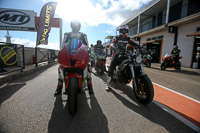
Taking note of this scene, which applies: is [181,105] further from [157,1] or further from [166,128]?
[157,1]

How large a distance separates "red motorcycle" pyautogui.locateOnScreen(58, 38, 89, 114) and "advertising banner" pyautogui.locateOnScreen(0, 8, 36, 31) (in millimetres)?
19871

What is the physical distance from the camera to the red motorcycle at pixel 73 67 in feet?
5.73

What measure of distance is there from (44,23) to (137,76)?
30.4ft

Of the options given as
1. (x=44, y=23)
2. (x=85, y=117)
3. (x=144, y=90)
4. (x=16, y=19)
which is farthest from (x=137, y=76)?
(x=16, y=19)

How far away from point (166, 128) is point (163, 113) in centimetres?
46

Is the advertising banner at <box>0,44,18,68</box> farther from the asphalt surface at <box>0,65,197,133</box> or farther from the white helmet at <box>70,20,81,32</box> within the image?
the white helmet at <box>70,20,81,32</box>

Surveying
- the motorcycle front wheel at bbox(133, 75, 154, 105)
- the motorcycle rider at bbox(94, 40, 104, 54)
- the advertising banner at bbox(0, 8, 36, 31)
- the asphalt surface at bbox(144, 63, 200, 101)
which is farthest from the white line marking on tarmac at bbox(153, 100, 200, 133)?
the advertising banner at bbox(0, 8, 36, 31)

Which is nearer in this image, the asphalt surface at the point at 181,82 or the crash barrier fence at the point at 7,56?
the asphalt surface at the point at 181,82

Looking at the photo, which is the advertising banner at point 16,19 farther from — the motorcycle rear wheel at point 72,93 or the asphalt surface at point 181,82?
the motorcycle rear wheel at point 72,93

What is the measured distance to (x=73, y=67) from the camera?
1.85 metres

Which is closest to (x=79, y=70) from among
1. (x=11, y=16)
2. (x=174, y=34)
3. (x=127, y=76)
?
(x=127, y=76)

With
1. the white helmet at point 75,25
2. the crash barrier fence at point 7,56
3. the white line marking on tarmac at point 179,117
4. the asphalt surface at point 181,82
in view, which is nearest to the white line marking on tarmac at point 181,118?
the white line marking on tarmac at point 179,117

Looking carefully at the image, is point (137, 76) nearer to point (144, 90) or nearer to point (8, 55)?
point (144, 90)

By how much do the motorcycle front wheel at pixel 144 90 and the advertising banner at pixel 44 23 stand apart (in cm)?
811
